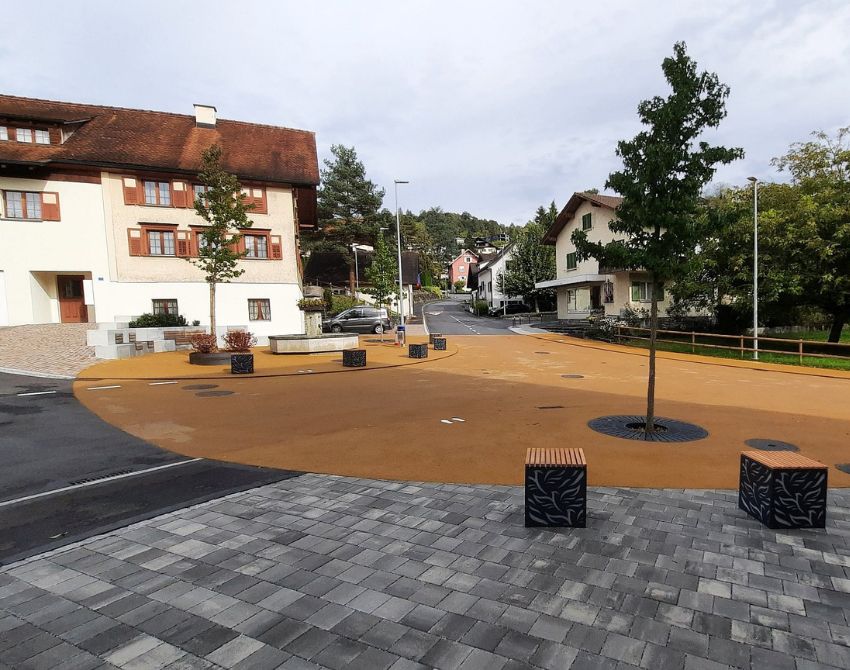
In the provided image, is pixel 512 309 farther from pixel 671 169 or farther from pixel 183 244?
pixel 671 169

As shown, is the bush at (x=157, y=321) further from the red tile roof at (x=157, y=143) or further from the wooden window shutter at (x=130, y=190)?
the red tile roof at (x=157, y=143)

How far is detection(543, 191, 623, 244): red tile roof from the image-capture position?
3422cm

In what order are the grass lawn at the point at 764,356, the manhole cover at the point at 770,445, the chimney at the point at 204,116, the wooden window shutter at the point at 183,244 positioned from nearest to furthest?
1. the manhole cover at the point at 770,445
2. the grass lawn at the point at 764,356
3. the wooden window shutter at the point at 183,244
4. the chimney at the point at 204,116

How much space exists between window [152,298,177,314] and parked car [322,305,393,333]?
32.5 feet

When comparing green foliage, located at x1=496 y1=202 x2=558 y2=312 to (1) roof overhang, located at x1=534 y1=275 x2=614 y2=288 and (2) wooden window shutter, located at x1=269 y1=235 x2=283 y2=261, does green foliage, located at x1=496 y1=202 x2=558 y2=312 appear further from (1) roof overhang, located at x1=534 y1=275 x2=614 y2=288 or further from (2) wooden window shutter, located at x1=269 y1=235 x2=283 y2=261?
(2) wooden window shutter, located at x1=269 y1=235 x2=283 y2=261

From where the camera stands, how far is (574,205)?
38.7 m

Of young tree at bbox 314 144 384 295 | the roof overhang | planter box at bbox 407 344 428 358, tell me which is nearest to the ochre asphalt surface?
planter box at bbox 407 344 428 358

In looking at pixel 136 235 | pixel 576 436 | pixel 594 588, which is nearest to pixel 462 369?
pixel 576 436

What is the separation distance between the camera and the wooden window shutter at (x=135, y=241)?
26.7 m

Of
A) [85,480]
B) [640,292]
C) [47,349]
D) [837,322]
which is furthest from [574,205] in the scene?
[85,480]

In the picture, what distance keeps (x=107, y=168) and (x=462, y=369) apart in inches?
906

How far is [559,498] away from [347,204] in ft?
162

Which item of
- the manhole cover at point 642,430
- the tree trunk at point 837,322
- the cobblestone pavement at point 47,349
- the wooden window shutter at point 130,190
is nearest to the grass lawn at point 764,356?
the tree trunk at point 837,322

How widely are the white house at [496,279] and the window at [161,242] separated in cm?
3536
